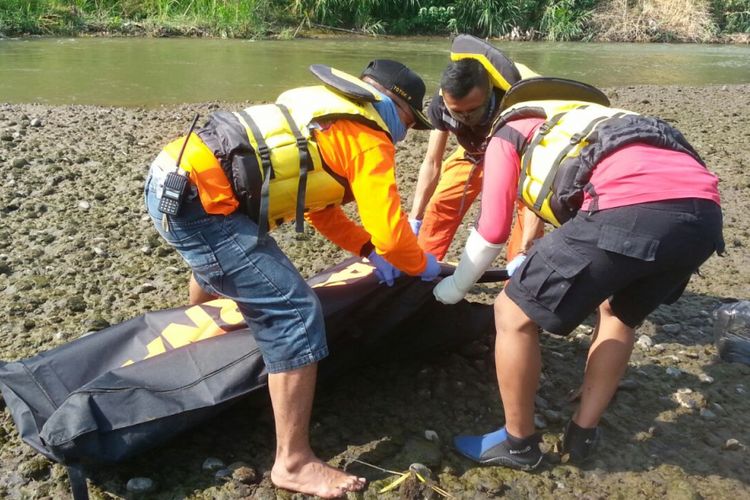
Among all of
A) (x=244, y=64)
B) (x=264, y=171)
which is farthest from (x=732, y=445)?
(x=244, y=64)

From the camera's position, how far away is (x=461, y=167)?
4191 mm

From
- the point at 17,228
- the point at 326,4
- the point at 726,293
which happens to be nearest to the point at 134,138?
the point at 17,228

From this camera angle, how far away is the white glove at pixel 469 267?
271 cm

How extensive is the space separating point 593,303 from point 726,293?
2.51 meters

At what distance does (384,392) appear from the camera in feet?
10.9

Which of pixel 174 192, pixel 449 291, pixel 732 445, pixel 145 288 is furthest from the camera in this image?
pixel 145 288

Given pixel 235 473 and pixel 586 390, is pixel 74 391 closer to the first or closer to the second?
pixel 235 473

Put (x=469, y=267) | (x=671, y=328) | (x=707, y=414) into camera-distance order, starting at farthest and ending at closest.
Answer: (x=671, y=328), (x=707, y=414), (x=469, y=267)

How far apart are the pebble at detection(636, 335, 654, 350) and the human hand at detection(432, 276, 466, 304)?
143 cm

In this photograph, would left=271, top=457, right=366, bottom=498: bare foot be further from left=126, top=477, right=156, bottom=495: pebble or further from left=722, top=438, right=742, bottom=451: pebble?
left=722, top=438, right=742, bottom=451: pebble

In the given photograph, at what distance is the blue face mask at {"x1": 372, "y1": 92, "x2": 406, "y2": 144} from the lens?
9.12 feet

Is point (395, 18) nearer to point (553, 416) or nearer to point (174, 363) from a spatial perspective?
point (553, 416)

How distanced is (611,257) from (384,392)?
1348mm

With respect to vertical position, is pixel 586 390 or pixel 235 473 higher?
pixel 586 390
